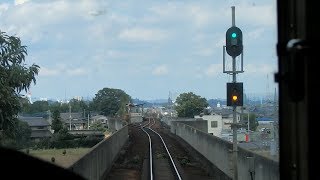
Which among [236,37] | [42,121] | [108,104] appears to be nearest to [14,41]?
[236,37]

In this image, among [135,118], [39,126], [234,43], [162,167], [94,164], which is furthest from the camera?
[135,118]

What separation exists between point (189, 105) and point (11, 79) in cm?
10030

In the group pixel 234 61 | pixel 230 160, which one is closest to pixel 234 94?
pixel 234 61

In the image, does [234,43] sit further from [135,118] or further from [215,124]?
[135,118]

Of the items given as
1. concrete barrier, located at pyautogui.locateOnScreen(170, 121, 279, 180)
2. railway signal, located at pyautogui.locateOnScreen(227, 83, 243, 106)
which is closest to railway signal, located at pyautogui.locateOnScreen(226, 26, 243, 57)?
railway signal, located at pyautogui.locateOnScreen(227, 83, 243, 106)

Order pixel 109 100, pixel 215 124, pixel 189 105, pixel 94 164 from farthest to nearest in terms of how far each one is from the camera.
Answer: pixel 109 100, pixel 189 105, pixel 215 124, pixel 94 164

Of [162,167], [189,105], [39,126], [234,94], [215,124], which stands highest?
[189,105]

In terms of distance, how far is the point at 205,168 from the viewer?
81.4ft

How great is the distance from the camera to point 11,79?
15.5 meters

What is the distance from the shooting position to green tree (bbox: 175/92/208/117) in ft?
377

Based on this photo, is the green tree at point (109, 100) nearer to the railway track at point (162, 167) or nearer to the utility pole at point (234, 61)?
the railway track at point (162, 167)

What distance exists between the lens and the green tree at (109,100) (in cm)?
15725

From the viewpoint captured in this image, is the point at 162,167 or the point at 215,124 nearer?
the point at 162,167
